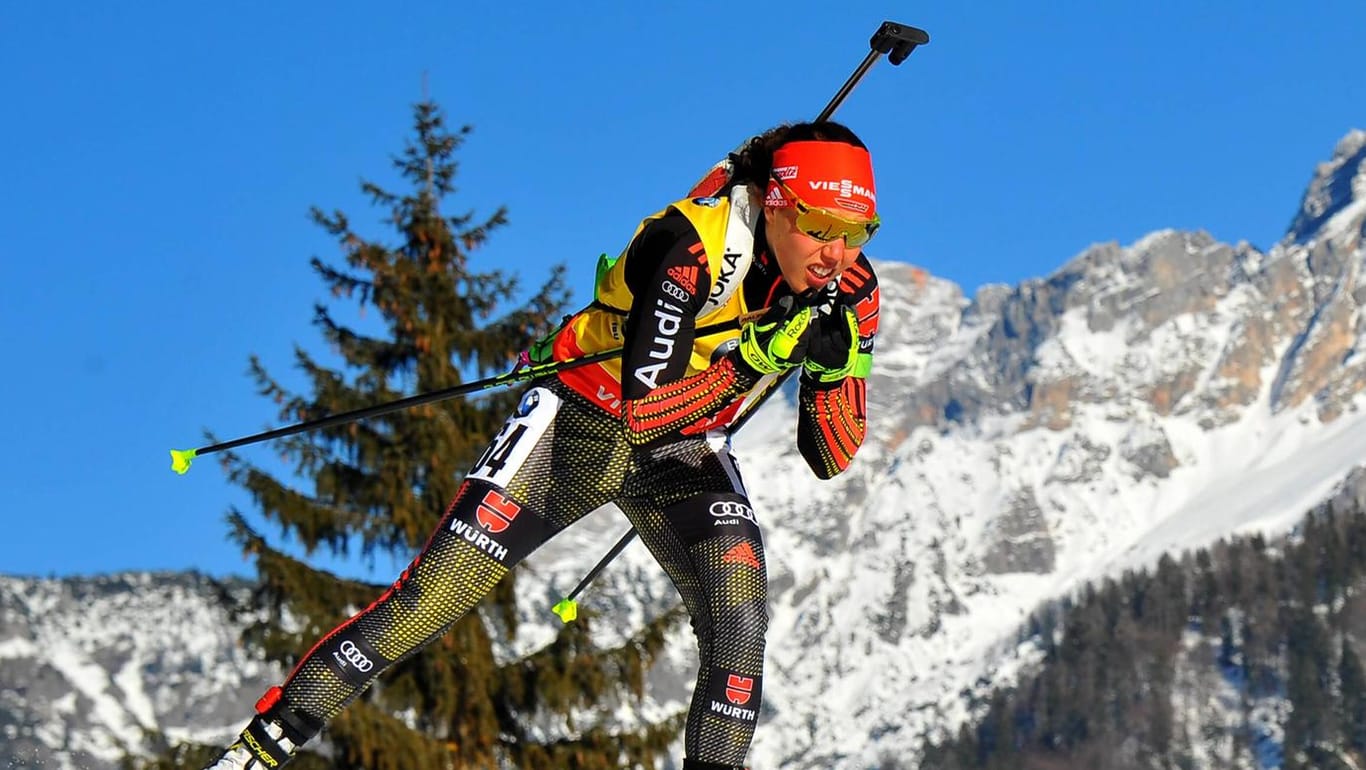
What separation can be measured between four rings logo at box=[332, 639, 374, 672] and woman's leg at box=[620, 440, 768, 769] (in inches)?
48.8

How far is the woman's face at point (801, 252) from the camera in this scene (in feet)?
23.0

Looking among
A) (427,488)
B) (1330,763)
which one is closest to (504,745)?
(427,488)

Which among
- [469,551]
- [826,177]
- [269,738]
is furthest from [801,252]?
[269,738]

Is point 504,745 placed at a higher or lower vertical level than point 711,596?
higher

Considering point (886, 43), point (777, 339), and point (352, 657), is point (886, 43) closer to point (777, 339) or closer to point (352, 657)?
point (777, 339)

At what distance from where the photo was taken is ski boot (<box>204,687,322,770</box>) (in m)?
6.94

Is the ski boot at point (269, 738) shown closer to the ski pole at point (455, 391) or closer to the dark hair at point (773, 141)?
the ski pole at point (455, 391)

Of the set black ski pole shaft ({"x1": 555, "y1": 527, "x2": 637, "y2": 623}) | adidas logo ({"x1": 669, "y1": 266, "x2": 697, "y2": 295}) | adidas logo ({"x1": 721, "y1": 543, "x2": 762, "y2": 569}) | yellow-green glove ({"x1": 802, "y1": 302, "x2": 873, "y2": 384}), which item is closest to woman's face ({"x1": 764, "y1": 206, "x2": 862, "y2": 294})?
yellow-green glove ({"x1": 802, "y1": 302, "x2": 873, "y2": 384})

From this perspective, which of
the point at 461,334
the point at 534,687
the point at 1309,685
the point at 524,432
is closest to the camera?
the point at 524,432

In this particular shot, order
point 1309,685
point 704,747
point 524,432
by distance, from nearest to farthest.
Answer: point 704,747 < point 524,432 < point 1309,685

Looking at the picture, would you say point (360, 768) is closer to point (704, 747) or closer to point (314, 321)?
point (314, 321)

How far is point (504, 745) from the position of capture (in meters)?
17.1

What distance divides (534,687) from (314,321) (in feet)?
15.7

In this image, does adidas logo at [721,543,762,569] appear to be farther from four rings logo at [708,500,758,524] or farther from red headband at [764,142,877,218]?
red headband at [764,142,877,218]
